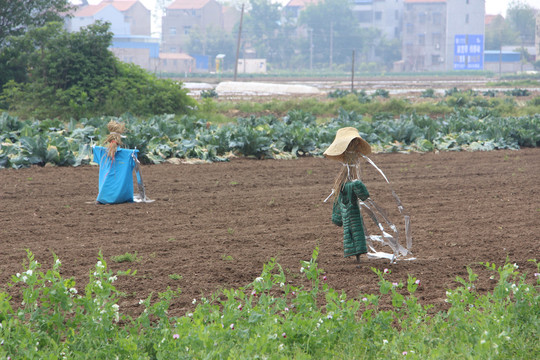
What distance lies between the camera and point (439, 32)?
106 m

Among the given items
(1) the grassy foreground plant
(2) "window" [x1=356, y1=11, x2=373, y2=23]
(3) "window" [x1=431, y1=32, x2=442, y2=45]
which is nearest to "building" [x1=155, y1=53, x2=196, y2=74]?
(2) "window" [x1=356, y1=11, x2=373, y2=23]

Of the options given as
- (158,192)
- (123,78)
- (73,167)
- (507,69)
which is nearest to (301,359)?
(158,192)

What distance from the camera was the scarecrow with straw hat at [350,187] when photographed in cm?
622

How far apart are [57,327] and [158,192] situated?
600 centimetres

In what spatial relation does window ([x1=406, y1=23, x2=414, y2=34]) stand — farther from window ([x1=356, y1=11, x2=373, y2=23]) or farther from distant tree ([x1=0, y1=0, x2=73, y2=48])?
distant tree ([x1=0, y1=0, x2=73, y2=48])

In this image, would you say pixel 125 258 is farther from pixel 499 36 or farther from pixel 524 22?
pixel 524 22

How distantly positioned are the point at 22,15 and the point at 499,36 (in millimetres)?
100521

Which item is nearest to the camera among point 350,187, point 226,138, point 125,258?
point 350,187

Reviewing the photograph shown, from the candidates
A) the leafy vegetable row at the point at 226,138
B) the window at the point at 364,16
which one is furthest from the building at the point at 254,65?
the leafy vegetable row at the point at 226,138

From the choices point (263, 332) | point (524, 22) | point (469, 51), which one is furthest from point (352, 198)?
point (524, 22)

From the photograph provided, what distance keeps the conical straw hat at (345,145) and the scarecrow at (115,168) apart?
12.4 ft

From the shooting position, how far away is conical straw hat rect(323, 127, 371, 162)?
20.3 ft

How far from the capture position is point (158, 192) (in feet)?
34.2

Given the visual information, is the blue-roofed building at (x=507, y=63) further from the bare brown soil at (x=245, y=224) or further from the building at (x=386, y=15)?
the bare brown soil at (x=245, y=224)
